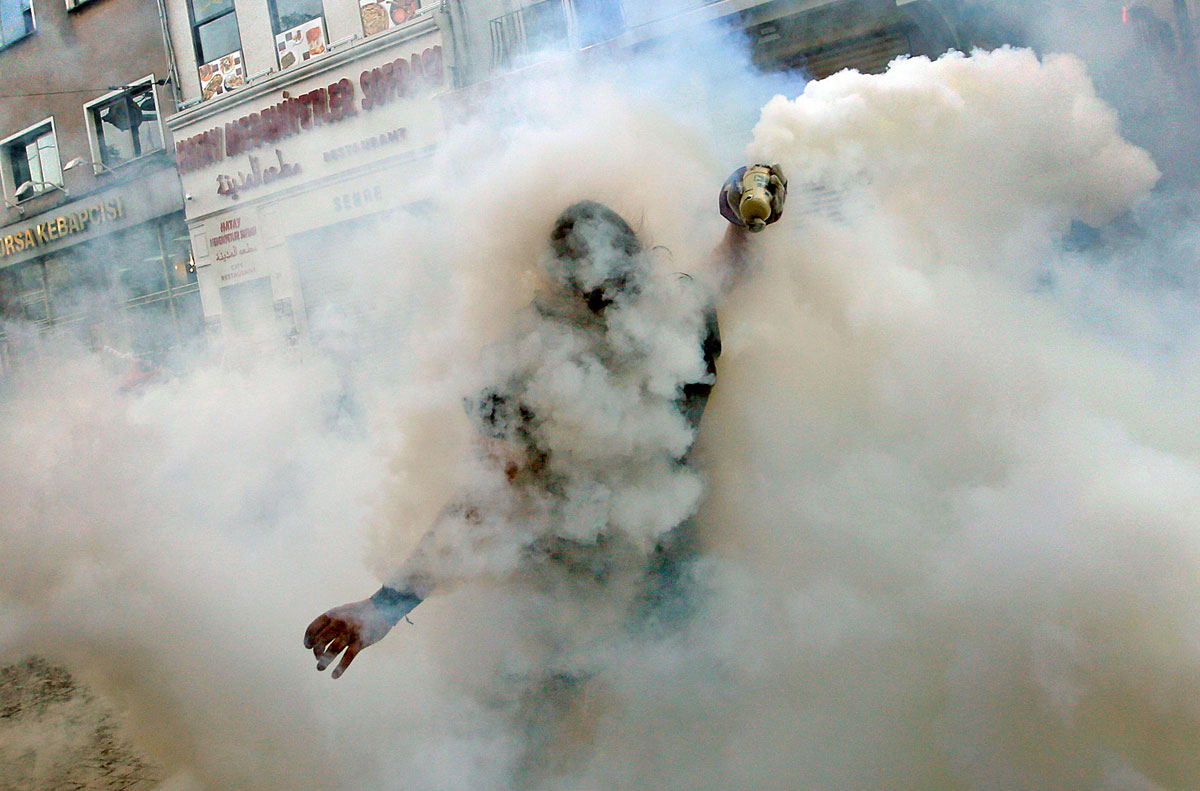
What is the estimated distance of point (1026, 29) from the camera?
371 centimetres

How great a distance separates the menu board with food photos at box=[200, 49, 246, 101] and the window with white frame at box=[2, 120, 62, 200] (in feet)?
6.89

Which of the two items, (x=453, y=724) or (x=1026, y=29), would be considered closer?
(x=453, y=724)

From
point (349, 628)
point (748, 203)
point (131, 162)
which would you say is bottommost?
point (349, 628)

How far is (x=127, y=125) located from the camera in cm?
1011

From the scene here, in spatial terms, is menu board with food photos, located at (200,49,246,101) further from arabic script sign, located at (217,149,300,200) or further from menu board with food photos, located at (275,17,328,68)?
arabic script sign, located at (217,149,300,200)

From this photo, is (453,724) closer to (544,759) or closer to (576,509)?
(544,759)

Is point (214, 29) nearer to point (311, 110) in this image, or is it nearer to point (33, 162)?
point (311, 110)

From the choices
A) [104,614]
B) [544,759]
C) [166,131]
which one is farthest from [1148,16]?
[166,131]

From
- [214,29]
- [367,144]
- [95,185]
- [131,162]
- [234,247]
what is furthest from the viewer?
[95,185]

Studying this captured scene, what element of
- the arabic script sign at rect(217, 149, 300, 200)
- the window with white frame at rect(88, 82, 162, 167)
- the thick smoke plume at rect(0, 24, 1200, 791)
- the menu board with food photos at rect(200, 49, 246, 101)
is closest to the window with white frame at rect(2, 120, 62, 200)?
the window with white frame at rect(88, 82, 162, 167)

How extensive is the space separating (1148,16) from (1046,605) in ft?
9.99

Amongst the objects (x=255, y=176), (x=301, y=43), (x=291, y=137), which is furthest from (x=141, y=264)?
(x=301, y=43)

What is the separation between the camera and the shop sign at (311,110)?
796 centimetres

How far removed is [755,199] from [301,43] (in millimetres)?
8430
